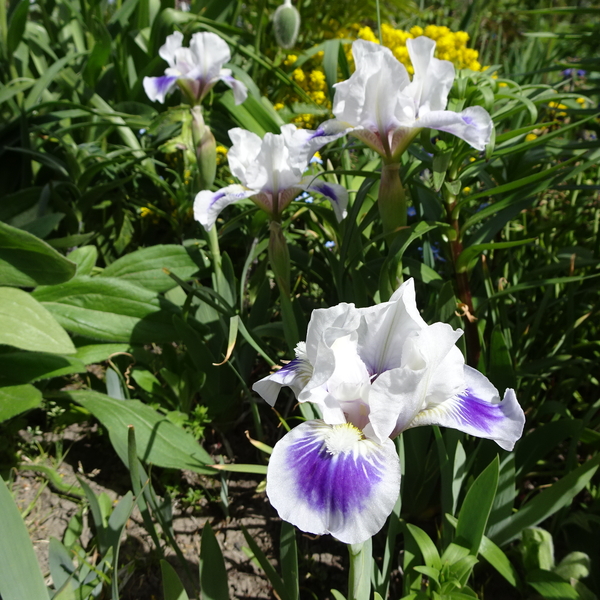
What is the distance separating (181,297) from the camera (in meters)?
1.83

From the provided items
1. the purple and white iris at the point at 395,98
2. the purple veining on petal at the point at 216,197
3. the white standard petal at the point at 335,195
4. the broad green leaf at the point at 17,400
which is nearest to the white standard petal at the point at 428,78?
the purple and white iris at the point at 395,98

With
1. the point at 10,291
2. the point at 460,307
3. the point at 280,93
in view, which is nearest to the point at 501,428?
the point at 460,307

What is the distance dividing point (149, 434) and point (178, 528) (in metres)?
0.30

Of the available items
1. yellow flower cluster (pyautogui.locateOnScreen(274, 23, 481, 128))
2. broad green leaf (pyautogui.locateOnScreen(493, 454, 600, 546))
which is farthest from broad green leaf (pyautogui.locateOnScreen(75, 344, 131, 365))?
yellow flower cluster (pyautogui.locateOnScreen(274, 23, 481, 128))

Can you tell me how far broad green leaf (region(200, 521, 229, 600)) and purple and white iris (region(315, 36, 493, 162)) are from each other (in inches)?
33.5

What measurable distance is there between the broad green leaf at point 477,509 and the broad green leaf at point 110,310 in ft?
3.22

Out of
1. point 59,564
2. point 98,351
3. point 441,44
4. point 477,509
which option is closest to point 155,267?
point 98,351

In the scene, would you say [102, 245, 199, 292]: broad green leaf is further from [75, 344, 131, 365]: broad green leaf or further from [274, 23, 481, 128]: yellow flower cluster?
[274, 23, 481, 128]: yellow flower cluster

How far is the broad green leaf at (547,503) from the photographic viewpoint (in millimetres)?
1041

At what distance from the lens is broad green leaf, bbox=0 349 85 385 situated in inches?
56.9

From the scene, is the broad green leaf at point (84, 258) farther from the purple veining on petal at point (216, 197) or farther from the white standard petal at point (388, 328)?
the white standard petal at point (388, 328)

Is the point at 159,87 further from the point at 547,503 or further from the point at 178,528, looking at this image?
the point at 547,503

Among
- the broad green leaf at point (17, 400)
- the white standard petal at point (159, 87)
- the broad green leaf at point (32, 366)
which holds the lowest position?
the broad green leaf at point (32, 366)

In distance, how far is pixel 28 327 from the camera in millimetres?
1294
